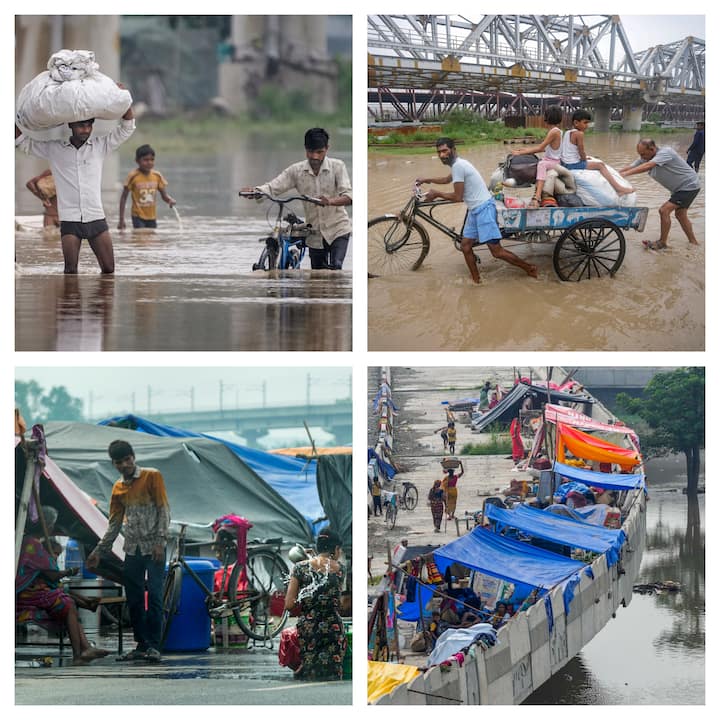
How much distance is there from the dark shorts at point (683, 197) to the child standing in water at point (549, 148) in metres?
0.65

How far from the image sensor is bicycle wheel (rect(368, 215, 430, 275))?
6.11m

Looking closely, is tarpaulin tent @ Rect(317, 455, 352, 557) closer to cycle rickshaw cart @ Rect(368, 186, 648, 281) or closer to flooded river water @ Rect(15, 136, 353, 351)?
flooded river water @ Rect(15, 136, 353, 351)

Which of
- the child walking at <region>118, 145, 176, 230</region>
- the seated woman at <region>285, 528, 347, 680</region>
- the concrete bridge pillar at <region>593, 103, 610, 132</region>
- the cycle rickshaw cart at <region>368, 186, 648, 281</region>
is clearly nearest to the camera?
the seated woman at <region>285, 528, 347, 680</region>

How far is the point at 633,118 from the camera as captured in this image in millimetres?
6348

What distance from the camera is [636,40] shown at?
20.2 feet

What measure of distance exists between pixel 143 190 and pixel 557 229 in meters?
2.62

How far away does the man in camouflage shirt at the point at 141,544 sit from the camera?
5.91 meters

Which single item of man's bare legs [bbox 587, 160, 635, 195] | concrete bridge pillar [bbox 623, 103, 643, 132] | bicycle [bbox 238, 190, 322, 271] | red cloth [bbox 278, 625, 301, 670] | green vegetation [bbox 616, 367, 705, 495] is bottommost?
red cloth [bbox 278, 625, 301, 670]

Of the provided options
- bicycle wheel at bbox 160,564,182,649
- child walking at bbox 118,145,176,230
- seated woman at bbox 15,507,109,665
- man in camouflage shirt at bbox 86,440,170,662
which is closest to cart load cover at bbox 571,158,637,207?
child walking at bbox 118,145,176,230

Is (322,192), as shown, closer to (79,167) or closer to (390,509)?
(79,167)

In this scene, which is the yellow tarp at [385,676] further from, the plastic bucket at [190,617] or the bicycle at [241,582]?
the plastic bucket at [190,617]

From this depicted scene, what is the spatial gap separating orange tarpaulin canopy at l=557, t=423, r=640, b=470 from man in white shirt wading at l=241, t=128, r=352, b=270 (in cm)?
153

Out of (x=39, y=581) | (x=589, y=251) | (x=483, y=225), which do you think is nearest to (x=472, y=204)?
(x=483, y=225)
